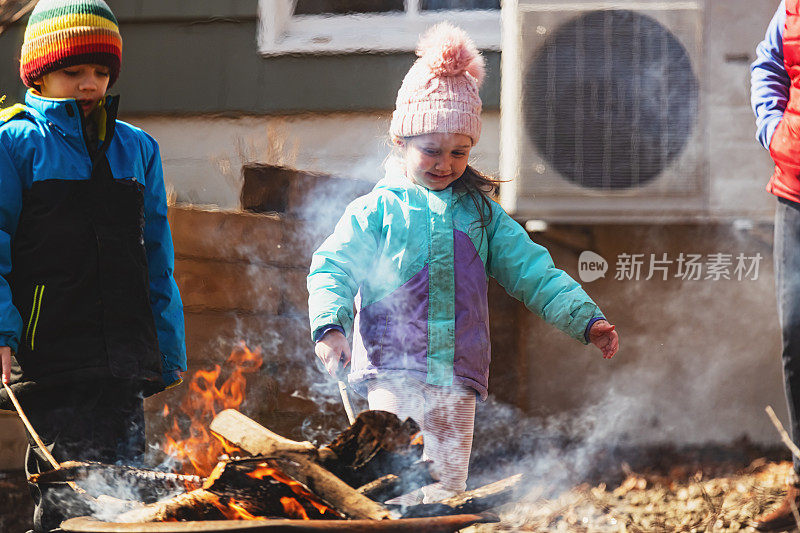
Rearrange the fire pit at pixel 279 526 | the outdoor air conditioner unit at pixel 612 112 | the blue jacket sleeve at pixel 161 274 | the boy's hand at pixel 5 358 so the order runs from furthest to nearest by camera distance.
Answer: the outdoor air conditioner unit at pixel 612 112, the blue jacket sleeve at pixel 161 274, the boy's hand at pixel 5 358, the fire pit at pixel 279 526

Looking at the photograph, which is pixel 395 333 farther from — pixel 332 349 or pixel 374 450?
pixel 374 450

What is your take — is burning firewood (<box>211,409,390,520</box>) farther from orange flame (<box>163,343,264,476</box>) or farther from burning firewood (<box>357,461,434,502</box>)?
orange flame (<box>163,343,264,476</box>)

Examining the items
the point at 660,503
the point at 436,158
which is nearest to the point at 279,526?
the point at 436,158

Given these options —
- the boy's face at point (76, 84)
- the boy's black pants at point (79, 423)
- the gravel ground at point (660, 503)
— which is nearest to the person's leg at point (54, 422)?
the boy's black pants at point (79, 423)

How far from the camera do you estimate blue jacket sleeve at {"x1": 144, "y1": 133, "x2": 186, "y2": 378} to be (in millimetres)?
2512

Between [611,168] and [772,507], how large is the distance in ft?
4.02

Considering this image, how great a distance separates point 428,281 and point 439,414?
0.34 meters

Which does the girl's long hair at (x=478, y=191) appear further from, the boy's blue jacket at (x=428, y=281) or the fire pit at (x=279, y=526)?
the fire pit at (x=279, y=526)

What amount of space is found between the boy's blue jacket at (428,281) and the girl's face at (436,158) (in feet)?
0.10

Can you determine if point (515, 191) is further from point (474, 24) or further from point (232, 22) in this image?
point (232, 22)

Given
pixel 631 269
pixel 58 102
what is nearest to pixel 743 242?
pixel 631 269

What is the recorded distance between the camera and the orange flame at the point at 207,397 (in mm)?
3361

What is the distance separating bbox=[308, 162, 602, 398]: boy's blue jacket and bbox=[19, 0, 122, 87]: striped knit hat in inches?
29.3

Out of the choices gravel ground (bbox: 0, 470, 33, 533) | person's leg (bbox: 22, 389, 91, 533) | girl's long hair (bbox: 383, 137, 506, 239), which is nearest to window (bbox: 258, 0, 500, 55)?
girl's long hair (bbox: 383, 137, 506, 239)
